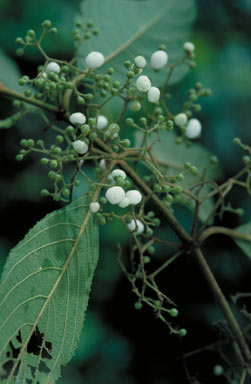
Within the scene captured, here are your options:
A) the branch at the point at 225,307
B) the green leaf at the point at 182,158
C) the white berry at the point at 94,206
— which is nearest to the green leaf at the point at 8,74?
the green leaf at the point at 182,158

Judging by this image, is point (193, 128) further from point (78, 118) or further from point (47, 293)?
point (47, 293)

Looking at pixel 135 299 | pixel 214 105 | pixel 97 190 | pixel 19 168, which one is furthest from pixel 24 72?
pixel 97 190

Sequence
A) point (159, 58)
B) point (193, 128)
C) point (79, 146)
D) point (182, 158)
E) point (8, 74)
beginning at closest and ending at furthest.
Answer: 1. point (79, 146)
2. point (159, 58)
3. point (193, 128)
4. point (8, 74)
5. point (182, 158)

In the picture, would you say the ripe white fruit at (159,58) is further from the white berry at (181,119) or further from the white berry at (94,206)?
the white berry at (94,206)

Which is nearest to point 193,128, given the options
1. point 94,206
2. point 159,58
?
point 159,58

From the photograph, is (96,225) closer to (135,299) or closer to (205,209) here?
(205,209)
